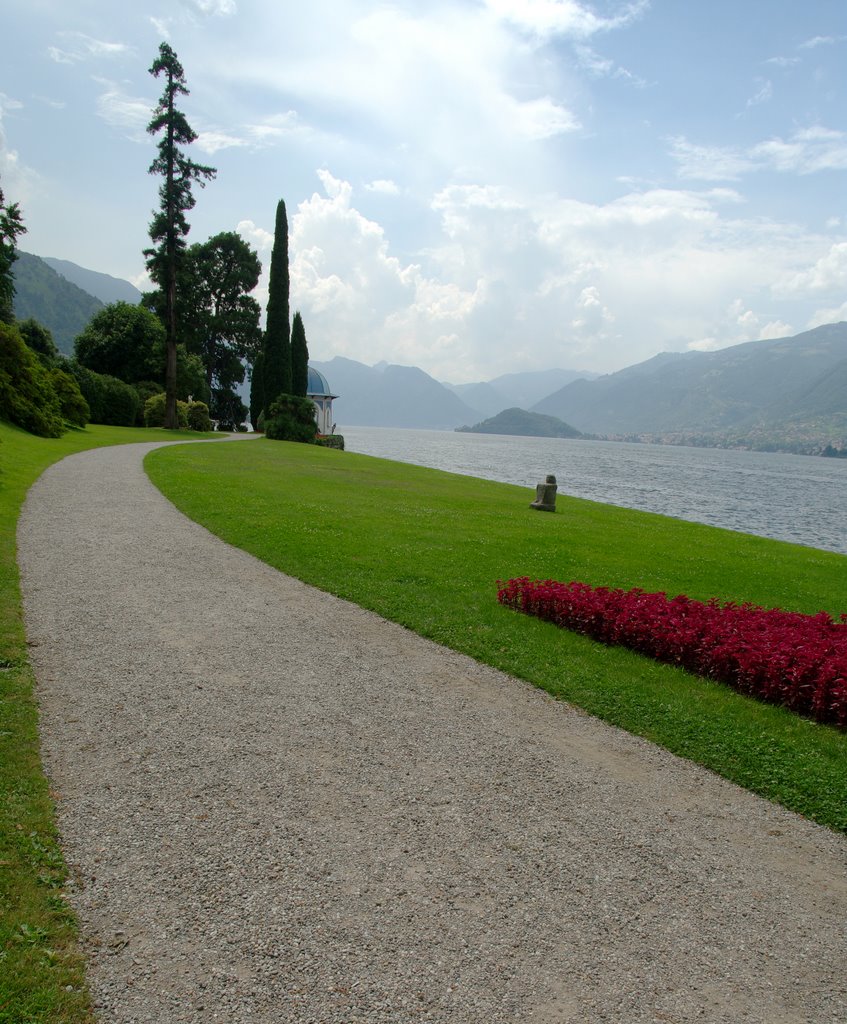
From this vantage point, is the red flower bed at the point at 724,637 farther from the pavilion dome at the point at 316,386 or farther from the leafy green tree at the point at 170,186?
the pavilion dome at the point at 316,386

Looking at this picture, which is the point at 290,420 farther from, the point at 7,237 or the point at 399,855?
the point at 399,855

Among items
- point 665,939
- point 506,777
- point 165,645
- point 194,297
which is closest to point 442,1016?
point 665,939

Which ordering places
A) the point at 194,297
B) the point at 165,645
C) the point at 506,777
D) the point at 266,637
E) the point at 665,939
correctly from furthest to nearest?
the point at 194,297 → the point at 266,637 → the point at 165,645 → the point at 506,777 → the point at 665,939

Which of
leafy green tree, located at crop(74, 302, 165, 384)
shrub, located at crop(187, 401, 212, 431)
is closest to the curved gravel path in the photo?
shrub, located at crop(187, 401, 212, 431)

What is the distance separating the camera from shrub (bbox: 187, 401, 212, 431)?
1987 inches

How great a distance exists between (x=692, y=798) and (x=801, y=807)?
0.82m

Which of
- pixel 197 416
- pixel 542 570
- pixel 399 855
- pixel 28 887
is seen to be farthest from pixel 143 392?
pixel 399 855

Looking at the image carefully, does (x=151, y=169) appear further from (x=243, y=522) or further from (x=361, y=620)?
(x=361, y=620)

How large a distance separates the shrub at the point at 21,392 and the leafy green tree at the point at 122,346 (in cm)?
2409

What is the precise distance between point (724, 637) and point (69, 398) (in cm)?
3556

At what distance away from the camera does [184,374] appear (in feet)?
178

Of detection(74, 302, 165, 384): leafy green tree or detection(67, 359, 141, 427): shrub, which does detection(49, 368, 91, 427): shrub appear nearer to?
detection(67, 359, 141, 427): shrub

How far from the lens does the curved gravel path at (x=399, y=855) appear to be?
10.1ft

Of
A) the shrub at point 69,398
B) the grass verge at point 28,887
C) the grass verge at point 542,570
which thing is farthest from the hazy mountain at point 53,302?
the grass verge at point 28,887
